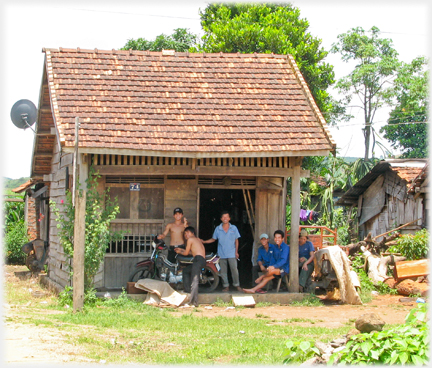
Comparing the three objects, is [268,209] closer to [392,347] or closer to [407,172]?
[407,172]

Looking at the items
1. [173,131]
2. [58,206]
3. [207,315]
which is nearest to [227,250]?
[207,315]

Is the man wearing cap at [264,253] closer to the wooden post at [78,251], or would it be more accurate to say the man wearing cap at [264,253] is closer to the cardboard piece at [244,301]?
the cardboard piece at [244,301]

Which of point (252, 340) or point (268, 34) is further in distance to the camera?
point (268, 34)

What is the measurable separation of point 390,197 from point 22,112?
1271cm

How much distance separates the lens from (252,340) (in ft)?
24.3

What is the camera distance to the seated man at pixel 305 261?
11.9 metres

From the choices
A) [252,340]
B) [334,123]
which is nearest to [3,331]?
[252,340]

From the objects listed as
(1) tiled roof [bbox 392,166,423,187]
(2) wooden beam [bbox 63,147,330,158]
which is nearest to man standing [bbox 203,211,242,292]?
(2) wooden beam [bbox 63,147,330,158]

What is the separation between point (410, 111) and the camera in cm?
2731

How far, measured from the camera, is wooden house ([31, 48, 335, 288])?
10.8 m

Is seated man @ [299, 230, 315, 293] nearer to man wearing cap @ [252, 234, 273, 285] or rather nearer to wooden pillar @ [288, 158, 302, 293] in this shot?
wooden pillar @ [288, 158, 302, 293]

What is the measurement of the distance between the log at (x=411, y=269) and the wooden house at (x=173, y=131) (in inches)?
117

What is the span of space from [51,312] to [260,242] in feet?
15.8

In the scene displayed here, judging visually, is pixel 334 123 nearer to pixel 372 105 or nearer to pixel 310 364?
pixel 372 105
